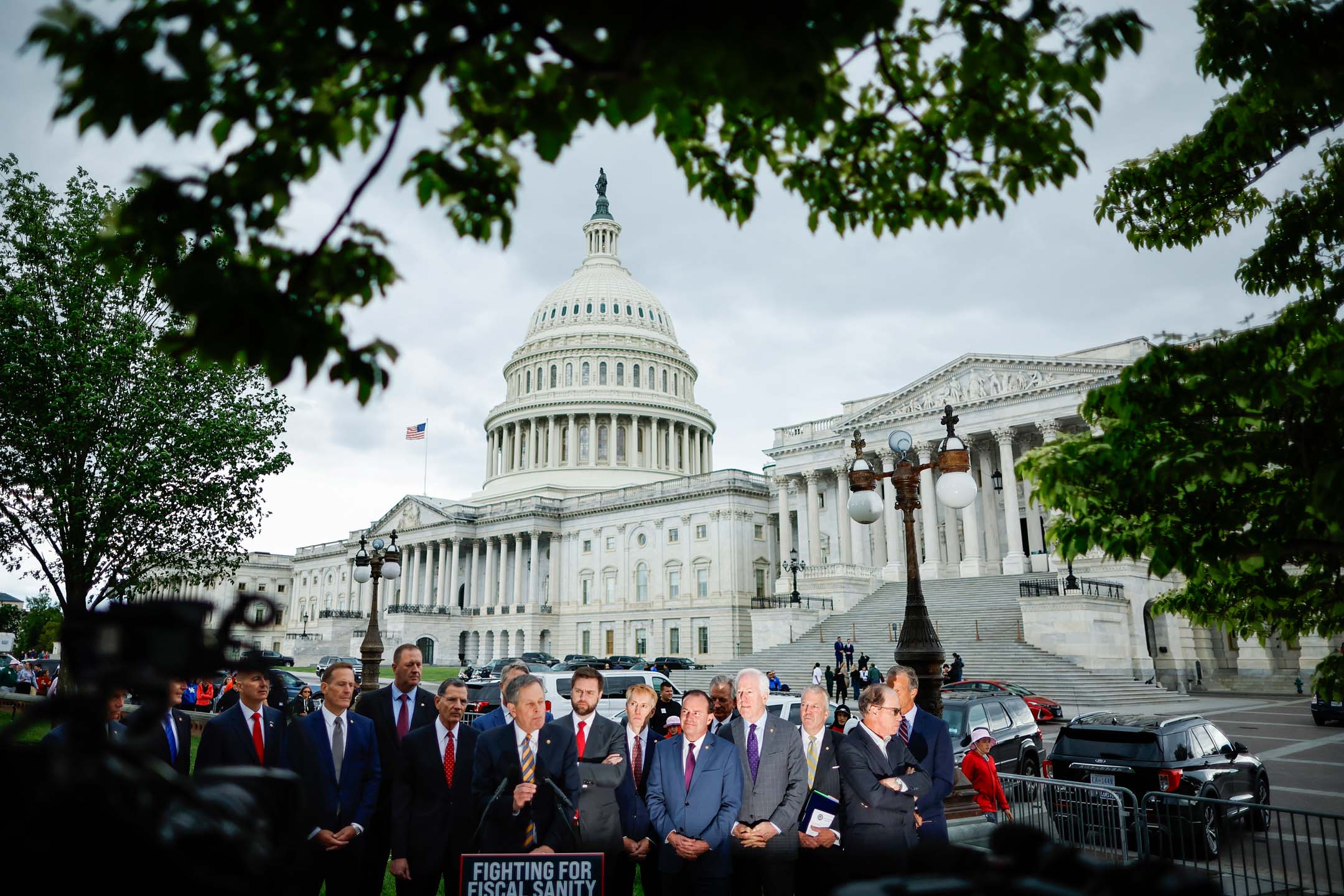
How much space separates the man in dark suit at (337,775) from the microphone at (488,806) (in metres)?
0.94

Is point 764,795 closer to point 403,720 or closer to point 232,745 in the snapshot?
point 403,720

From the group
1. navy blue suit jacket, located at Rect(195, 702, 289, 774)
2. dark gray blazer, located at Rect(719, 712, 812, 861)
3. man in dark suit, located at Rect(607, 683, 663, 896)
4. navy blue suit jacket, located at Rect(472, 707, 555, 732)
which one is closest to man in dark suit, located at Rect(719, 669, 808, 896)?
dark gray blazer, located at Rect(719, 712, 812, 861)

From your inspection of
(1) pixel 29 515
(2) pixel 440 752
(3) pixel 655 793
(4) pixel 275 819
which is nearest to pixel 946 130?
(4) pixel 275 819

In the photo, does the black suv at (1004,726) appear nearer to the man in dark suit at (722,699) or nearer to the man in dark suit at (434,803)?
the man in dark suit at (722,699)

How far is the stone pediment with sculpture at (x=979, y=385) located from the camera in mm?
50469

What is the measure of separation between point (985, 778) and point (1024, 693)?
73.3ft

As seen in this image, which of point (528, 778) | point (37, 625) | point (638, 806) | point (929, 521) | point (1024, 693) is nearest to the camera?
point (528, 778)

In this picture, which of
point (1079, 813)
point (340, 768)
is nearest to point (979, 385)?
point (1079, 813)

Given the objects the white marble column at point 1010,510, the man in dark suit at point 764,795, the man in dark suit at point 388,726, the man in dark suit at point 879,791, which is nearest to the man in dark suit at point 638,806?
the man in dark suit at point 764,795

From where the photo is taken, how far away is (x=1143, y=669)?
4188 centimetres

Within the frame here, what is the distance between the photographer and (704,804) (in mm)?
7004

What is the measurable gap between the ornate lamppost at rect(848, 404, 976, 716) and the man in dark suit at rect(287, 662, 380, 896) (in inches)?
234

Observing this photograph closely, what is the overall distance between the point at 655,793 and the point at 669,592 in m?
70.1

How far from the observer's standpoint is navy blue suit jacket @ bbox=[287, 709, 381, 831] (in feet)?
23.0
